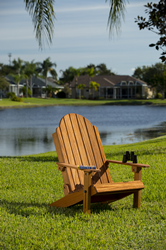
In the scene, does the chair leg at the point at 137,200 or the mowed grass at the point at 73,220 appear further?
the chair leg at the point at 137,200

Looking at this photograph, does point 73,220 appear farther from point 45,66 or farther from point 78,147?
point 45,66

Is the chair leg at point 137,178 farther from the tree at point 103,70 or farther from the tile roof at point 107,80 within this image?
the tree at point 103,70

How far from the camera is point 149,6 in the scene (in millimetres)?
6617

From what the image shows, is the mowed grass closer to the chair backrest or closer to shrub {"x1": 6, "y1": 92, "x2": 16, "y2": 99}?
the chair backrest

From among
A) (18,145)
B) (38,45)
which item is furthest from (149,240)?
(18,145)

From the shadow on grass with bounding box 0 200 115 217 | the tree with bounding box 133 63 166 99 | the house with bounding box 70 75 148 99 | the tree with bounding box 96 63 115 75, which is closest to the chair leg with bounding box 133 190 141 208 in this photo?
the shadow on grass with bounding box 0 200 115 217

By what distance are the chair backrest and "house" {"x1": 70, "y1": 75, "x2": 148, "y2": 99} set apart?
67.5 metres

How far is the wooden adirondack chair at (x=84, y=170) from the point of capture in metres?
4.04

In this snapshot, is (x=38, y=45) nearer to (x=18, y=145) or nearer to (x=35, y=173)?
(x=35, y=173)

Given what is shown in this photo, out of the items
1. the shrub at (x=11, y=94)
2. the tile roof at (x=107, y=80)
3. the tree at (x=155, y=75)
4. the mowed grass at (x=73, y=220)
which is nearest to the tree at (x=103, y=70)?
the tree at (x=155, y=75)

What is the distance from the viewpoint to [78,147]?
4898 mm

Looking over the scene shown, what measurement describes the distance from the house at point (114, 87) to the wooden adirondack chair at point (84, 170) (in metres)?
67.5

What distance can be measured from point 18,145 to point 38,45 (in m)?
11.1

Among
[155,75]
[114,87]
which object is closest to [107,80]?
[114,87]
